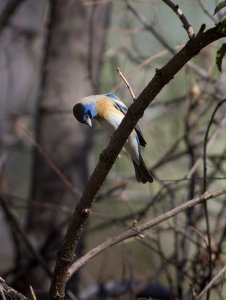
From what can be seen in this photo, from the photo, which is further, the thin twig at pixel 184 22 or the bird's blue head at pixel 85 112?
the bird's blue head at pixel 85 112

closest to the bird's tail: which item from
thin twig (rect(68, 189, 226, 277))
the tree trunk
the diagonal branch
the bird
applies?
the bird

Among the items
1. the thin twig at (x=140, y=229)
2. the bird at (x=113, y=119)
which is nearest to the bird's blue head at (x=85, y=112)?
the bird at (x=113, y=119)

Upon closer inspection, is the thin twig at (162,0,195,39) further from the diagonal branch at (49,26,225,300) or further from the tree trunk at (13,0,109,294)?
the tree trunk at (13,0,109,294)

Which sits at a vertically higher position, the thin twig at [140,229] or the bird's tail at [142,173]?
the bird's tail at [142,173]

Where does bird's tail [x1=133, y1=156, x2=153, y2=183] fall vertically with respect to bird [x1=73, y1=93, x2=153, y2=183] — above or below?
below

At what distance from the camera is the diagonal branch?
5.38 ft

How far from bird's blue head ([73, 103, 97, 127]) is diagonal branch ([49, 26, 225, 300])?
60cm

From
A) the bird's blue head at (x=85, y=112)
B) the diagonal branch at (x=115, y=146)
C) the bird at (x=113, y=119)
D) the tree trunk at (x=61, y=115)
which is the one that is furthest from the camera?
the tree trunk at (x=61, y=115)

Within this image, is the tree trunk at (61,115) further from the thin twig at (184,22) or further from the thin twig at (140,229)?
the thin twig at (184,22)

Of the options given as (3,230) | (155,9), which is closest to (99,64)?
(155,9)

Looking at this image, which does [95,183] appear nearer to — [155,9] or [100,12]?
Result: [155,9]

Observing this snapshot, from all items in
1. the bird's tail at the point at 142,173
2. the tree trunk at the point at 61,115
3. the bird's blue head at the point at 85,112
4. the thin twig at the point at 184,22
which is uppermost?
the tree trunk at the point at 61,115

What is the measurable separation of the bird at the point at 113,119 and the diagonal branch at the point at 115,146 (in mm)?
702

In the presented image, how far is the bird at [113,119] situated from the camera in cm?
262
